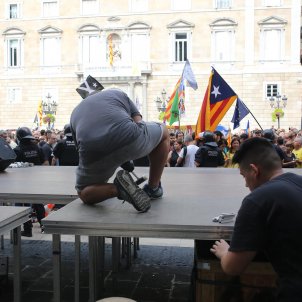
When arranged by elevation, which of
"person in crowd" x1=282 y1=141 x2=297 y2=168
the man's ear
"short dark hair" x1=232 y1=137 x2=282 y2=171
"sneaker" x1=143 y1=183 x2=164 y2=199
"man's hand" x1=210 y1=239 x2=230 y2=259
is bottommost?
"person in crowd" x1=282 y1=141 x2=297 y2=168

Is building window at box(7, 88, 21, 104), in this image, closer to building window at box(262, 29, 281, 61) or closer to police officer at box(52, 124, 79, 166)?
building window at box(262, 29, 281, 61)

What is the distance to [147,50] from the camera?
38000mm

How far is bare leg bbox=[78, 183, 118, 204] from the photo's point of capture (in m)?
3.78

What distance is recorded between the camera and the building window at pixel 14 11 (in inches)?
1578

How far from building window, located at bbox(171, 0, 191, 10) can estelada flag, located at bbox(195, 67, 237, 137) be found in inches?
1118

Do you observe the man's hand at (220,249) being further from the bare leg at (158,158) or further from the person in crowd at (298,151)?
the person in crowd at (298,151)

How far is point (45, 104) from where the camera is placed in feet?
121

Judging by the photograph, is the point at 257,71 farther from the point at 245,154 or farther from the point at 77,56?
the point at 245,154

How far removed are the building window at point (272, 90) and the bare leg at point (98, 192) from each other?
3381 cm

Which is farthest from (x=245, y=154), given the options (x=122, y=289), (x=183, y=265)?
(x=183, y=265)

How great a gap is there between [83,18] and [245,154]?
3823 cm

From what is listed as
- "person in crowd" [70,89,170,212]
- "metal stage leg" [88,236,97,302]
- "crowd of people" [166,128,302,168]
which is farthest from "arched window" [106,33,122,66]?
"metal stage leg" [88,236,97,302]

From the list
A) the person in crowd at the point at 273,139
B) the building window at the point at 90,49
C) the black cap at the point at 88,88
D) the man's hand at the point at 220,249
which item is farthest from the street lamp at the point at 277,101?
the man's hand at the point at 220,249

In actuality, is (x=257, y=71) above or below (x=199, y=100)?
above
